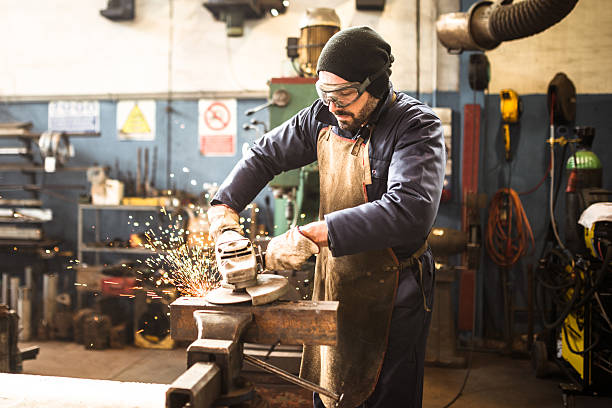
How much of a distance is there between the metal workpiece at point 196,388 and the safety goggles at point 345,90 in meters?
0.81

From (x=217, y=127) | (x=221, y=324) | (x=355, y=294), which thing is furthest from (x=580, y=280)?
(x=217, y=127)

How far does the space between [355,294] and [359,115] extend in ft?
1.79

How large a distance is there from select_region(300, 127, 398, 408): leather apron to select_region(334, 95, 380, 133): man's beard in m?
0.05

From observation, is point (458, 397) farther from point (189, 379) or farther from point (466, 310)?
point (189, 379)

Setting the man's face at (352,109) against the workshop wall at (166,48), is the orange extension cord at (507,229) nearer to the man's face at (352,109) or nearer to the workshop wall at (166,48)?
the workshop wall at (166,48)

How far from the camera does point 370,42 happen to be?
1454 millimetres

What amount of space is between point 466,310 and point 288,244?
336 centimetres

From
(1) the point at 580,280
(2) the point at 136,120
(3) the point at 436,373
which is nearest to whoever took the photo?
(1) the point at 580,280

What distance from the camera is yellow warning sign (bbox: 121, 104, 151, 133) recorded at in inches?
192

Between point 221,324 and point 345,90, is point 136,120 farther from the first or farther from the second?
point 221,324

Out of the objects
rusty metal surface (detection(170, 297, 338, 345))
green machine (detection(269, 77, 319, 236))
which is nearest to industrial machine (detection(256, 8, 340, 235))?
green machine (detection(269, 77, 319, 236))

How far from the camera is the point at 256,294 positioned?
1.28 metres

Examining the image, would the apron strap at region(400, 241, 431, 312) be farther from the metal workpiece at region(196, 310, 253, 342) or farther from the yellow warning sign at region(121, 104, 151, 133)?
the yellow warning sign at region(121, 104, 151, 133)

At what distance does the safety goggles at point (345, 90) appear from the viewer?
145 cm
